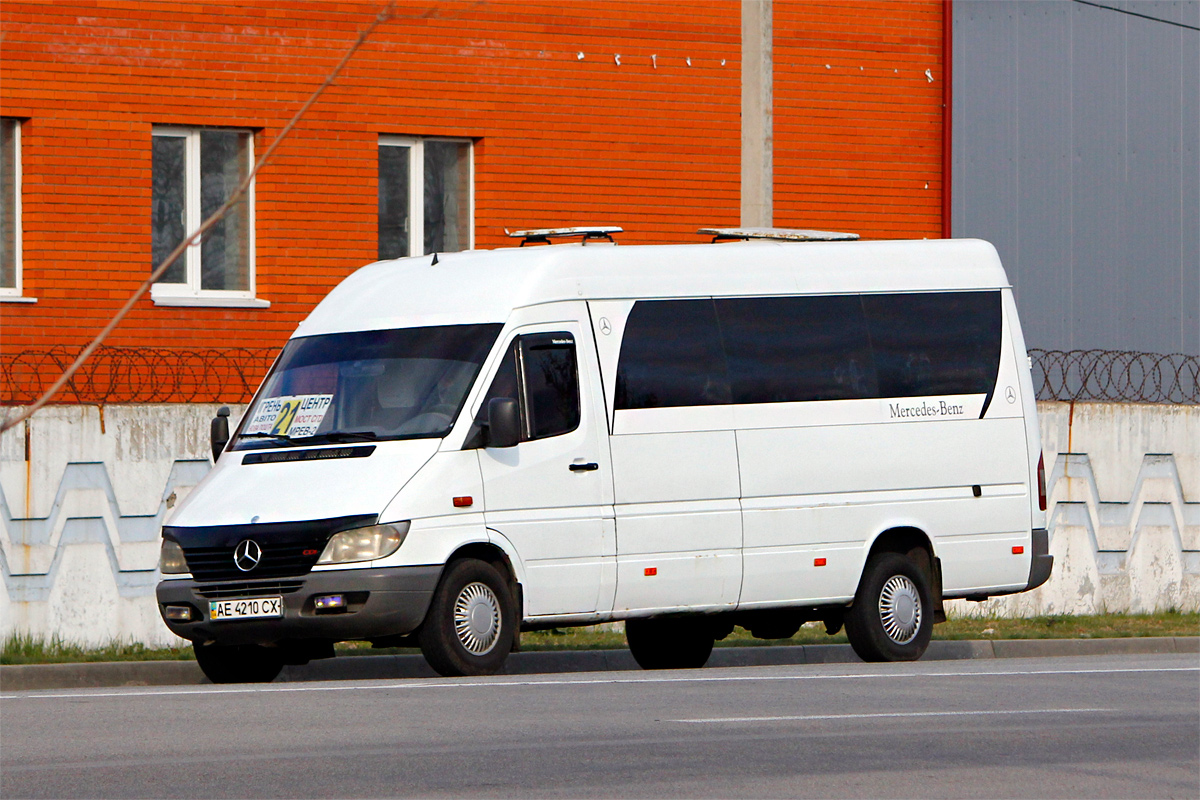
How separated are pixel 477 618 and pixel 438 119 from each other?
9390 millimetres

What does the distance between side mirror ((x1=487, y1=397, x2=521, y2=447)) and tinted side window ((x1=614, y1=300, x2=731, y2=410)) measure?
100cm

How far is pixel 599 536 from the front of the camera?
12.6 meters

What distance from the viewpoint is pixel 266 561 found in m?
11.6

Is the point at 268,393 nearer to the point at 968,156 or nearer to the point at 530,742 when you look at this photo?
the point at 530,742

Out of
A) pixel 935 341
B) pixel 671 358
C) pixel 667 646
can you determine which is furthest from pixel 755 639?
pixel 671 358

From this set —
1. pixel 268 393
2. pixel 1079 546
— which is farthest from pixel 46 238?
pixel 1079 546

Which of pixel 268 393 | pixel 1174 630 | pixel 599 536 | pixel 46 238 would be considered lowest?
pixel 1174 630

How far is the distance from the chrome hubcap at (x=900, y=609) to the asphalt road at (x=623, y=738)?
1.80m

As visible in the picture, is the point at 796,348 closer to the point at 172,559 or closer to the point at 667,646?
the point at 667,646

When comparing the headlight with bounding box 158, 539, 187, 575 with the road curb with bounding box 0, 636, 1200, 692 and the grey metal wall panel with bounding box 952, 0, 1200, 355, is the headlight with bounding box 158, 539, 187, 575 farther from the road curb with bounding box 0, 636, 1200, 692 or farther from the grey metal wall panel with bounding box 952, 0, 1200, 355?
the grey metal wall panel with bounding box 952, 0, 1200, 355

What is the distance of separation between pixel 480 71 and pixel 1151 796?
46.6 feet

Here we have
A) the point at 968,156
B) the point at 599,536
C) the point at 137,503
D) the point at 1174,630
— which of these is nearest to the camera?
the point at 599,536

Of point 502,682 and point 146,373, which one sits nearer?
point 502,682

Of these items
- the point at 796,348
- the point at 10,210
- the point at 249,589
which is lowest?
the point at 249,589
